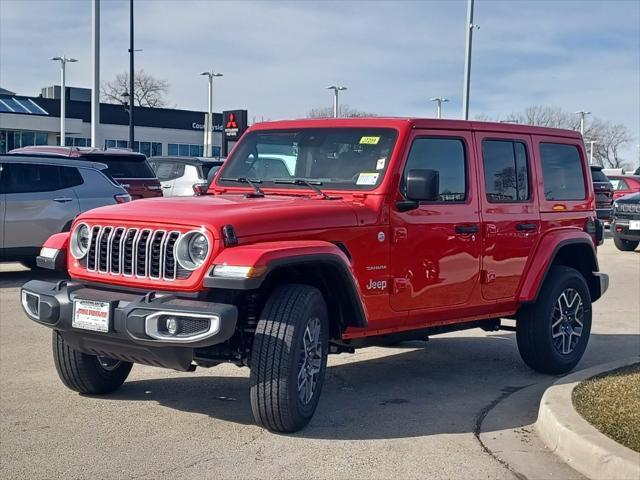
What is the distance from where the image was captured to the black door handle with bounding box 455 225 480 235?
631 centimetres

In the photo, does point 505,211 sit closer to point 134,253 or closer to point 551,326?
point 551,326

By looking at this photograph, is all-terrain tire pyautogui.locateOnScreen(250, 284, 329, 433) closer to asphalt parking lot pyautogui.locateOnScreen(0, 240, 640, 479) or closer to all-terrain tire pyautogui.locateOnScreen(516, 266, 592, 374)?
asphalt parking lot pyautogui.locateOnScreen(0, 240, 640, 479)

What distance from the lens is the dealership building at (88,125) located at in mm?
46938

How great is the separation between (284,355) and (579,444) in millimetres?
1724

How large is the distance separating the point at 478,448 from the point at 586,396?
99cm

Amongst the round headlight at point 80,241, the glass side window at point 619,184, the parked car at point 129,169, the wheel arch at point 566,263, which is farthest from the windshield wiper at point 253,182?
the glass side window at point 619,184

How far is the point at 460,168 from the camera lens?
21.5 feet

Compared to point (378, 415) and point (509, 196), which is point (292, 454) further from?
point (509, 196)

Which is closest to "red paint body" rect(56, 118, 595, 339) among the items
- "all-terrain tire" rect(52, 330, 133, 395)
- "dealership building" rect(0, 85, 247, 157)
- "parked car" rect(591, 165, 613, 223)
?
"all-terrain tire" rect(52, 330, 133, 395)

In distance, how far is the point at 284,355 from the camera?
492 cm

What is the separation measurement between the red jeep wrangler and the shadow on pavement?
34 cm

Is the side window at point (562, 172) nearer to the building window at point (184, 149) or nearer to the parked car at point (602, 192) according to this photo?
the parked car at point (602, 192)

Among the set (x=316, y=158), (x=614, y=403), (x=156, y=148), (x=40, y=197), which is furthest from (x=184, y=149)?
(x=614, y=403)

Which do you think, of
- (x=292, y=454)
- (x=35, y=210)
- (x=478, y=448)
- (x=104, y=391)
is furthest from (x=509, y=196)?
(x=35, y=210)
